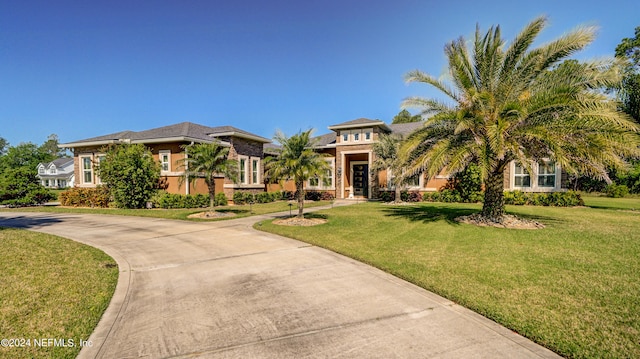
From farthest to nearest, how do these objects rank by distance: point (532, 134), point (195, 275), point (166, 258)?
point (532, 134), point (166, 258), point (195, 275)

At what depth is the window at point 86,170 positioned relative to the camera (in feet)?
72.2

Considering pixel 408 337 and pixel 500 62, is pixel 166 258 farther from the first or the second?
pixel 500 62

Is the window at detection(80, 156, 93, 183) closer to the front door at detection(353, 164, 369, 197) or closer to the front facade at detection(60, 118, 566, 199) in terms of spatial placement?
the front facade at detection(60, 118, 566, 199)

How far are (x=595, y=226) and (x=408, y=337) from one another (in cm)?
1084

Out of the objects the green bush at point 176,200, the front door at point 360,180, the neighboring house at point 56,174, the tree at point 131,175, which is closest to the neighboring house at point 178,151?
the green bush at point 176,200

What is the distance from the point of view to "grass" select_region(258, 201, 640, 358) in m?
3.60

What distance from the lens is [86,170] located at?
22.1 m

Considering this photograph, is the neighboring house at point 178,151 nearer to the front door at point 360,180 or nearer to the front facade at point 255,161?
the front facade at point 255,161

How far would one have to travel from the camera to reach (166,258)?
704cm

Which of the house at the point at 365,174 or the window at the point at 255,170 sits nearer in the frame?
the house at the point at 365,174

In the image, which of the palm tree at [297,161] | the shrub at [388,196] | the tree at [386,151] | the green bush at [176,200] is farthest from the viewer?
the shrub at [388,196]

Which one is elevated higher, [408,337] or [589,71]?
[589,71]

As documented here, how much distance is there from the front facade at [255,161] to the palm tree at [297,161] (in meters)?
6.68

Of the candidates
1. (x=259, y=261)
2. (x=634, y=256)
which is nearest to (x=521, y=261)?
(x=634, y=256)
